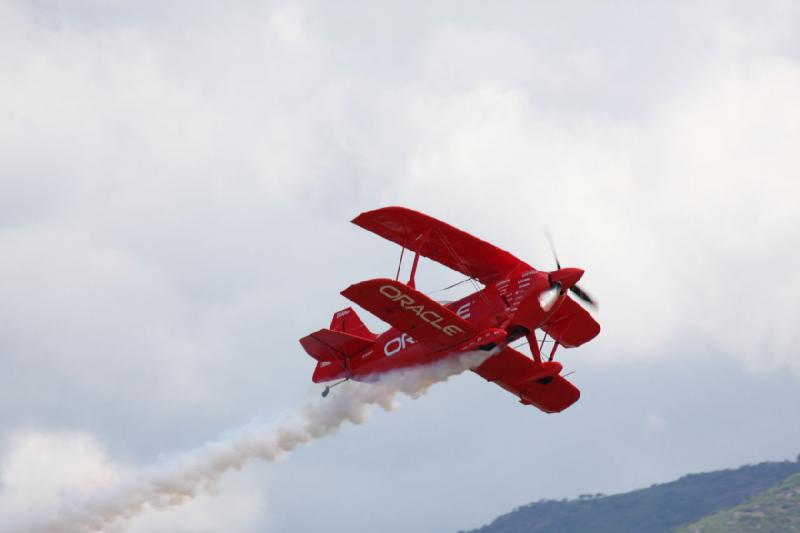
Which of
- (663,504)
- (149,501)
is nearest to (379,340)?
(149,501)

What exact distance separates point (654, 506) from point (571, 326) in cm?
10807

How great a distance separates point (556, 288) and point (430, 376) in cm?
396

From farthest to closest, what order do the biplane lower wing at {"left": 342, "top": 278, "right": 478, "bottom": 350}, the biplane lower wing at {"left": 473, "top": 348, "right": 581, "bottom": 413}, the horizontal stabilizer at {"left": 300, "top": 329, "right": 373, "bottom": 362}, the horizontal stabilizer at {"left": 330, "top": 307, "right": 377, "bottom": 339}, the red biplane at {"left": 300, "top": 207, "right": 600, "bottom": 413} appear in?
the horizontal stabilizer at {"left": 330, "top": 307, "right": 377, "bottom": 339}, the biplane lower wing at {"left": 473, "top": 348, "right": 581, "bottom": 413}, the horizontal stabilizer at {"left": 300, "top": 329, "right": 373, "bottom": 362}, the red biplane at {"left": 300, "top": 207, "right": 600, "bottom": 413}, the biplane lower wing at {"left": 342, "top": 278, "right": 478, "bottom": 350}

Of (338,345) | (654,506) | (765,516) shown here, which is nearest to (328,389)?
(338,345)

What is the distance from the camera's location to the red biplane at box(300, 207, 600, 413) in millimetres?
29781

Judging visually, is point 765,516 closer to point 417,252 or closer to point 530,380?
point 530,380

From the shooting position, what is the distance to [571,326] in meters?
34.9

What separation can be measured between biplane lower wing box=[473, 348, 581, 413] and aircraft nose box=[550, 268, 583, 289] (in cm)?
300

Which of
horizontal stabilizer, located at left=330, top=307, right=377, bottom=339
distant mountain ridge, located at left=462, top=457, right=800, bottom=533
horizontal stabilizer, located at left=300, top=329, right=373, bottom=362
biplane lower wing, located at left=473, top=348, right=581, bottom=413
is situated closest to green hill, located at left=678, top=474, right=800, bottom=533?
distant mountain ridge, located at left=462, top=457, right=800, bottom=533

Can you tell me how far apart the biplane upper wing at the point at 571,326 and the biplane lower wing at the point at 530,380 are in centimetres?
114

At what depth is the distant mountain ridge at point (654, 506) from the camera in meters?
134

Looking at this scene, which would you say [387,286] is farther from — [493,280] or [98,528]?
[98,528]

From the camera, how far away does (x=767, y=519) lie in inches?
4109

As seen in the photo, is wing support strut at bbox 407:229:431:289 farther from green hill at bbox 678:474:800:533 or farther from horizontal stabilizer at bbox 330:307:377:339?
green hill at bbox 678:474:800:533
